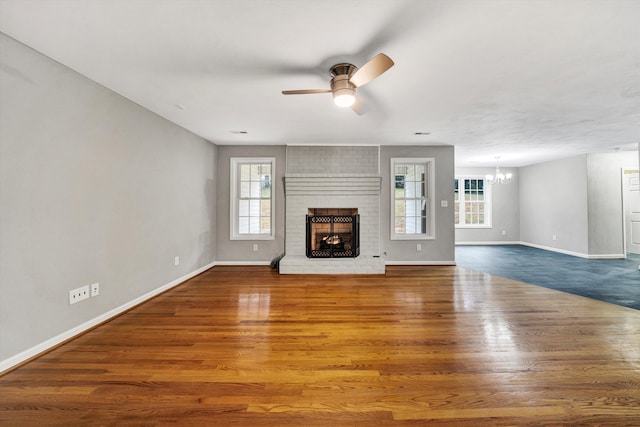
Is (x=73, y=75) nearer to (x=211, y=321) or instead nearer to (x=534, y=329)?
(x=211, y=321)

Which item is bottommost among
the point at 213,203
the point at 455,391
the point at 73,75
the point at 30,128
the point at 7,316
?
the point at 455,391

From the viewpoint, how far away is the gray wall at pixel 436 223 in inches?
199

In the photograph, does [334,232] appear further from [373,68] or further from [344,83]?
[373,68]

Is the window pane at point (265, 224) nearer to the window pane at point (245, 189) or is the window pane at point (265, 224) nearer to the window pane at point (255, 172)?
the window pane at point (245, 189)

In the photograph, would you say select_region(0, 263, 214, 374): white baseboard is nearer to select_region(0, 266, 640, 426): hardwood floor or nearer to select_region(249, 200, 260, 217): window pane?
select_region(0, 266, 640, 426): hardwood floor

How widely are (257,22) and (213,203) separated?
3.76 metres

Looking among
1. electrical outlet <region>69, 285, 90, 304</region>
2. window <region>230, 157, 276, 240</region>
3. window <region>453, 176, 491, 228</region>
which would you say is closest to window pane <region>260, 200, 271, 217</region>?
window <region>230, 157, 276, 240</region>

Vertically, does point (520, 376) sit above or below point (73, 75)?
below

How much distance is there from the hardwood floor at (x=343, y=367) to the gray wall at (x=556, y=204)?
13.4 feet

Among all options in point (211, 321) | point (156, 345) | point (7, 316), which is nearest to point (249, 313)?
point (211, 321)

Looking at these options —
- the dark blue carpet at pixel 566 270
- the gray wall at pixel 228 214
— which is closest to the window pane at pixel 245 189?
the gray wall at pixel 228 214

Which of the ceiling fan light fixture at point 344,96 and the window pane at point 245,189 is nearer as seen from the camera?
the ceiling fan light fixture at point 344,96

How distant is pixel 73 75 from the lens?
2232 millimetres

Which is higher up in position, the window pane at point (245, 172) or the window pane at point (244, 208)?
the window pane at point (245, 172)
